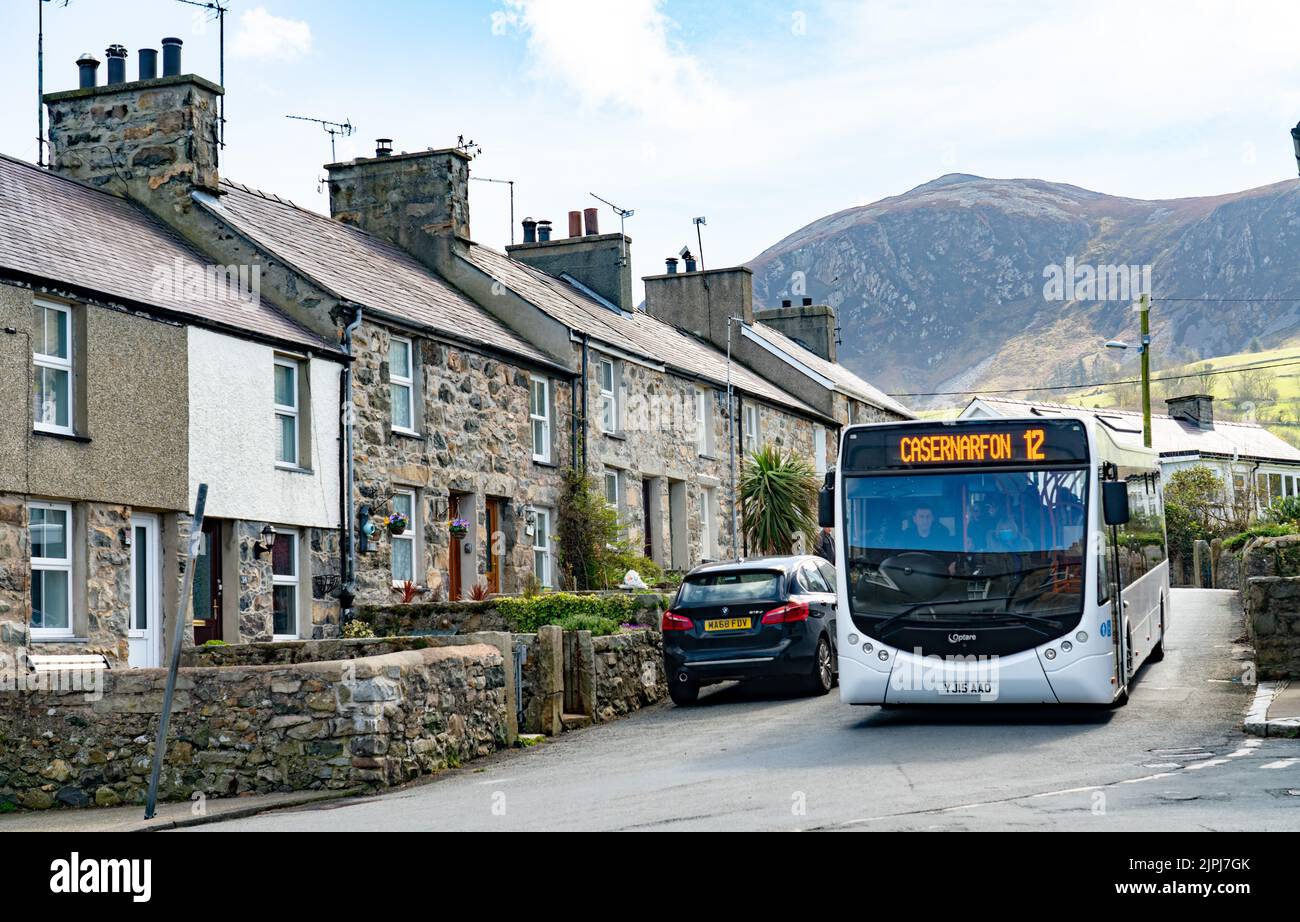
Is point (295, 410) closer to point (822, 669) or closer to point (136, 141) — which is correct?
point (136, 141)

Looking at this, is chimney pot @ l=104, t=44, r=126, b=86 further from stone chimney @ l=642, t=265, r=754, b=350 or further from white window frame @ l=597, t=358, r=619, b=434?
stone chimney @ l=642, t=265, r=754, b=350

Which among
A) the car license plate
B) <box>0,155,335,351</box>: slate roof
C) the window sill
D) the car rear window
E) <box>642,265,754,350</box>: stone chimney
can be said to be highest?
<box>642,265,754,350</box>: stone chimney

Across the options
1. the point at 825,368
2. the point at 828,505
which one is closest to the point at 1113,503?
the point at 828,505

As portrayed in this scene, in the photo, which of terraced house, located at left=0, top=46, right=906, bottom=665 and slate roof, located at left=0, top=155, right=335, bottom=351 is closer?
terraced house, located at left=0, top=46, right=906, bottom=665

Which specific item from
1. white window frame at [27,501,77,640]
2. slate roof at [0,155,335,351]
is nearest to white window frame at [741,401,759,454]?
slate roof at [0,155,335,351]

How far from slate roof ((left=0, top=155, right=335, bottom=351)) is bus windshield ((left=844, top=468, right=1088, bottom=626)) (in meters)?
9.52

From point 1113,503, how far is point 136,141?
16.2 metres

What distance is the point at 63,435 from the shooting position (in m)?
18.8

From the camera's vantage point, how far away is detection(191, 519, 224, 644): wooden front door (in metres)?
20.9

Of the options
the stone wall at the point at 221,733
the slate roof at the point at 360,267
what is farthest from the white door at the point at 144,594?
the slate roof at the point at 360,267

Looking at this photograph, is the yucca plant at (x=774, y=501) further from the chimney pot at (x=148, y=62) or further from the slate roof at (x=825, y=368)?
the chimney pot at (x=148, y=62)

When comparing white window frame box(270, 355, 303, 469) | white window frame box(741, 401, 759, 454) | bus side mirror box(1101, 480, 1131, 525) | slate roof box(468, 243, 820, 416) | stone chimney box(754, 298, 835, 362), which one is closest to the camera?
bus side mirror box(1101, 480, 1131, 525)
